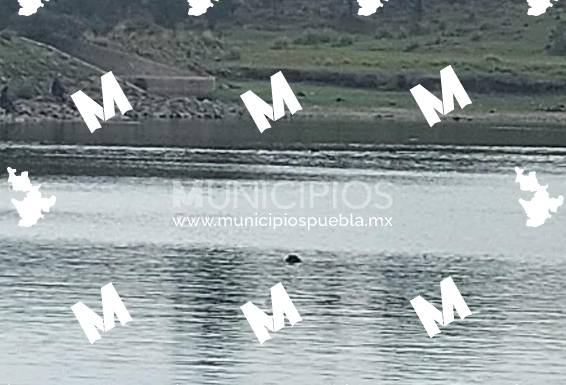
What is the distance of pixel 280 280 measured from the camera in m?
48.0

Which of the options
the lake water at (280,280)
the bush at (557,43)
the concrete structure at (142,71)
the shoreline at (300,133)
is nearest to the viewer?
the lake water at (280,280)

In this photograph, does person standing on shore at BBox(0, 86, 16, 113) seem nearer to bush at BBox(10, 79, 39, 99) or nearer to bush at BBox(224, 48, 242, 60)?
bush at BBox(10, 79, 39, 99)

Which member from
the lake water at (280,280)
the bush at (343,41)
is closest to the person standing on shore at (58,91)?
the bush at (343,41)

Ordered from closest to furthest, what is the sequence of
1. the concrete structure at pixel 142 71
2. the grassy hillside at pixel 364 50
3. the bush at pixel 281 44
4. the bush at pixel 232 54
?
the concrete structure at pixel 142 71, the grassy hillside at pixel 364 50, the bush at pixel 232 54, the bush at pixel 281 44

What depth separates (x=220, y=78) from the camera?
132500 mm

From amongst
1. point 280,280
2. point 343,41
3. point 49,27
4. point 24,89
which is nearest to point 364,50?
point 343,41

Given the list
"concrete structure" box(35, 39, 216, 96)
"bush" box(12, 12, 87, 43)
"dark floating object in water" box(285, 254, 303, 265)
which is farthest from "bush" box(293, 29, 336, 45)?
"dark floating object in water" box(285, 254, 303, 265)

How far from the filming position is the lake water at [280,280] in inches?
1449

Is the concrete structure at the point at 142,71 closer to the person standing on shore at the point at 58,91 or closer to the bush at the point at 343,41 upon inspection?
the person standing on shore at the point at 58,91

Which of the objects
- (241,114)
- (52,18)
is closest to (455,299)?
(241,114)

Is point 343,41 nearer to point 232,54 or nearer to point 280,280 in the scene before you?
point 232,54

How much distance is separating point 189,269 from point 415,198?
22.4 meters

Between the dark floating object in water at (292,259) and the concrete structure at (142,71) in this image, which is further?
the concrete structure at (142,71)

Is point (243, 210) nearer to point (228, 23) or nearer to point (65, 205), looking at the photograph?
point (65, 205)
